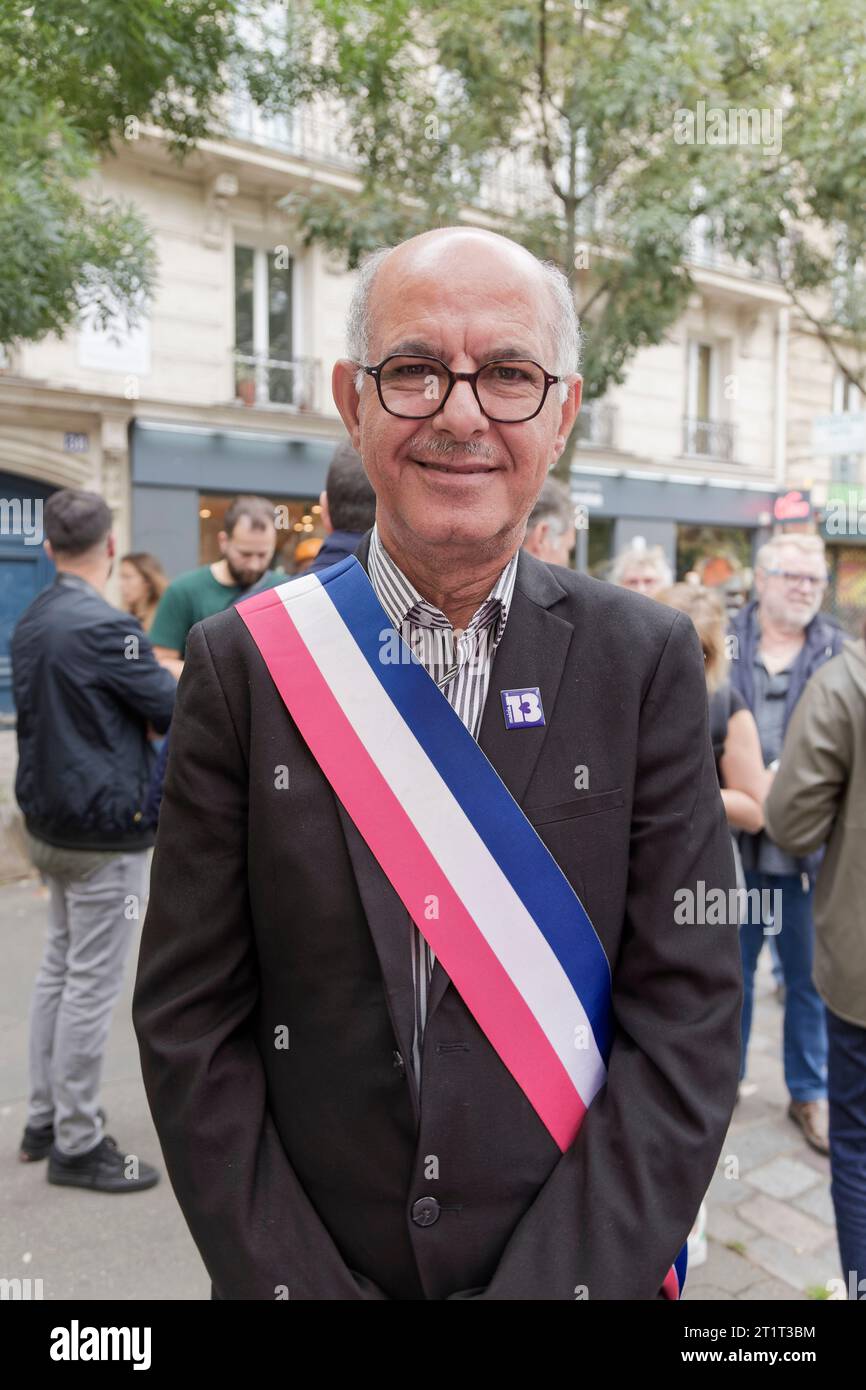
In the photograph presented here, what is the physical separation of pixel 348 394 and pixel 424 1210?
1.13 meters

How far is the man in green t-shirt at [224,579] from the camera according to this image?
13.1 feet

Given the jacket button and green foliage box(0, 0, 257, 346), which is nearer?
the jacket button

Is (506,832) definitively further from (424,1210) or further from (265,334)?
(265,334)

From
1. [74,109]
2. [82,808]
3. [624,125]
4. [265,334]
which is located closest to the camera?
[82,808]

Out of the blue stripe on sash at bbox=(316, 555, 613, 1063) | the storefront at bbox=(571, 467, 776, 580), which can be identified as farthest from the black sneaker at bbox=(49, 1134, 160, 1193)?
the storefront at bbox=(571, 467, 776, 580)

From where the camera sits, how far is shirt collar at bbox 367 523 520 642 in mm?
1417

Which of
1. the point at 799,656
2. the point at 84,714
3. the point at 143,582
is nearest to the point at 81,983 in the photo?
the point at 84,714

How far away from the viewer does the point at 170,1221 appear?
Result: 9.96ft

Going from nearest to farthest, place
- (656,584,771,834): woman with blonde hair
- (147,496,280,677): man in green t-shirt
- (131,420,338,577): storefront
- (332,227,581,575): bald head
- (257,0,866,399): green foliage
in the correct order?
(332,227,581,575): bald head < (656,584,771,834): woman with blonde hair < (147,496,280,677): man in green t-shirt < (257,0,866,399): green foliage < (131,420,338,577): storefront

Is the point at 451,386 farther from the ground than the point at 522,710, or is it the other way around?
the point at 451,386

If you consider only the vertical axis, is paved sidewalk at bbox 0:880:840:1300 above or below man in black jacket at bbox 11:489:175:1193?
below

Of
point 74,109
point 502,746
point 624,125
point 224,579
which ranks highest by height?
point 624,125

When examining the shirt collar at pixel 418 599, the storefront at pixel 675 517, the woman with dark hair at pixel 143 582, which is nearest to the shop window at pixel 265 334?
the storefront at pixel 675 517

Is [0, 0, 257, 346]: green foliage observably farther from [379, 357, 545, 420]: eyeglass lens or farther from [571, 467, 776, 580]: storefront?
[571, 467, 776, 580]: storefront
